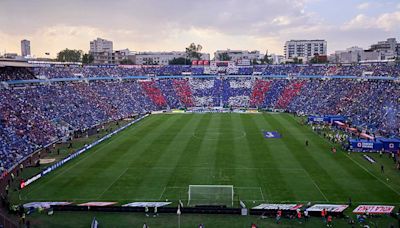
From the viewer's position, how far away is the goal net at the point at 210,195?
2708cm

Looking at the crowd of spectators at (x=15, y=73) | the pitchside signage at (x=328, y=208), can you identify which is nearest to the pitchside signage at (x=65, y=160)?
the crowd of spectators at (x=15, y=73)

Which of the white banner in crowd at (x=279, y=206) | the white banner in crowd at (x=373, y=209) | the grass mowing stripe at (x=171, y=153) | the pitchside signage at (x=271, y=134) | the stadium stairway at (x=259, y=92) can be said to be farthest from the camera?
the stadium stairway at (x=259, y=92)

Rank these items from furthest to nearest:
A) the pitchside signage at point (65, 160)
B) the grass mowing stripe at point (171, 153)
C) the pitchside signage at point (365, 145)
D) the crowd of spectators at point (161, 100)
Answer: the crowd of spectators at point (161, 100) → the pitchside signage at point (365, 145) → the pitchside signage at point (65, 160) → the grass mowing stripe at point (171, 153)

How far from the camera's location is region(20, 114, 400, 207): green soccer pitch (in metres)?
29.0

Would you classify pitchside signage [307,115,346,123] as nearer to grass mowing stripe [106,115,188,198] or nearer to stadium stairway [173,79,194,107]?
grass mowing stripe [106,115,188,198]

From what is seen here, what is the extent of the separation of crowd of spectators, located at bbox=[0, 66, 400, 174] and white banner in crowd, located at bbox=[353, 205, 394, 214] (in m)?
27.5

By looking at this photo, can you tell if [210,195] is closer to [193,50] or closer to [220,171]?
[220,171]

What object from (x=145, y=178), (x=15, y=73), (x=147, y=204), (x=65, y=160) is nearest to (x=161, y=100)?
(x=15, y=73)

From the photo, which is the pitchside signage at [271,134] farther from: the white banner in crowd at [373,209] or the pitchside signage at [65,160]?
the white banner in crowd at [373,209]

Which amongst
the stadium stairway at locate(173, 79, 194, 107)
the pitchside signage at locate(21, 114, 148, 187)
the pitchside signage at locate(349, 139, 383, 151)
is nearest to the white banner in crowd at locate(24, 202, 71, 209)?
the pitchside signage at locate(21, 114, 148, 187)

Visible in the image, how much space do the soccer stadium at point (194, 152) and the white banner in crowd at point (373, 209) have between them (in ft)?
0.44

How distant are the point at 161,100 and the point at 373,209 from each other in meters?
67.3

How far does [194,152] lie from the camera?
42.1 meters

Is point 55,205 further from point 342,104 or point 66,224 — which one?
point 342,104
